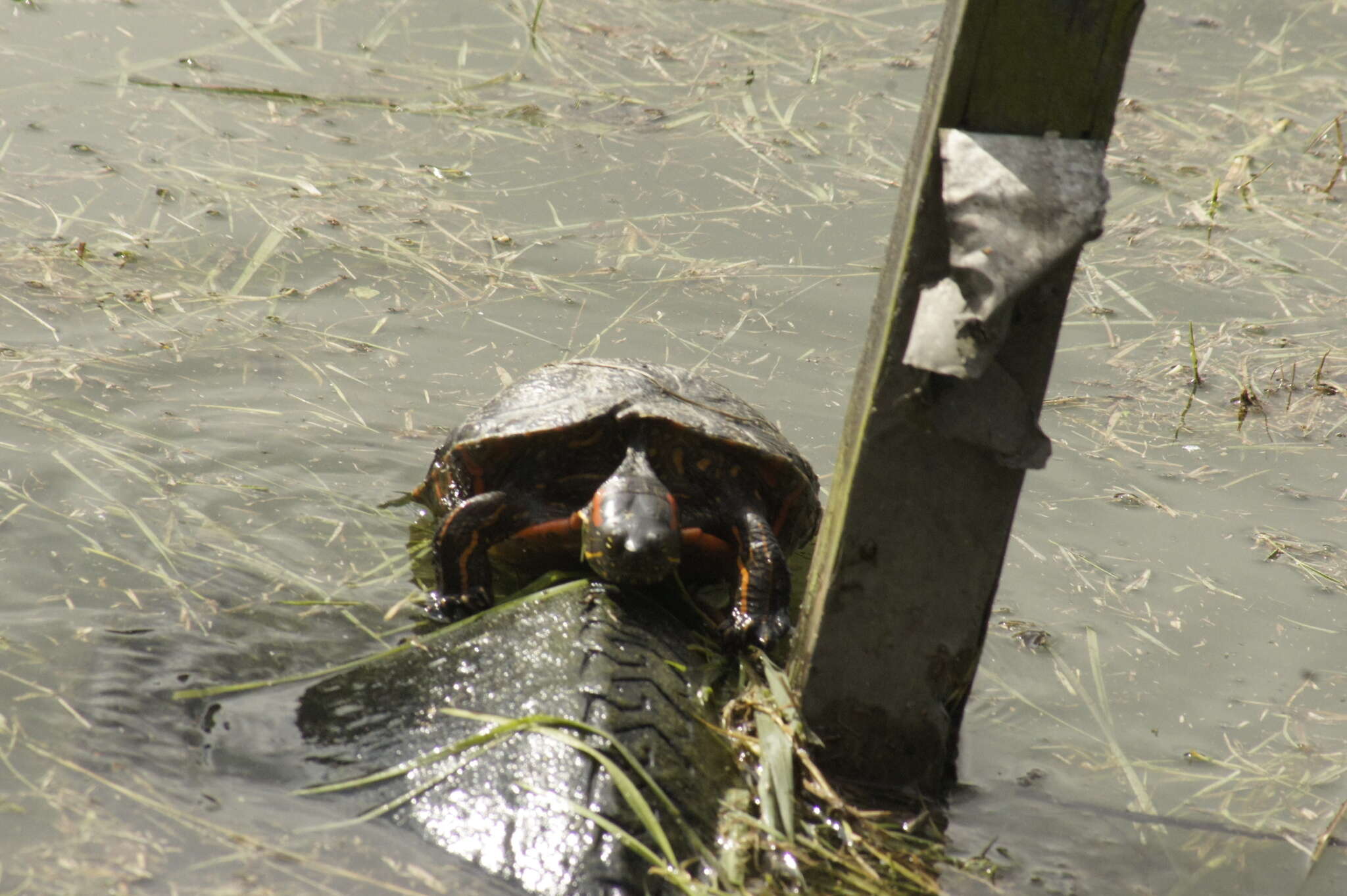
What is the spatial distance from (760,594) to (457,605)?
2.56ft

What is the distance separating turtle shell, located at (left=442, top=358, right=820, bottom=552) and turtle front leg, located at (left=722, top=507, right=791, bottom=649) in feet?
0.84

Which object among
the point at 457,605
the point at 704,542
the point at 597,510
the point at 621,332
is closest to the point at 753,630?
the point at 704,542

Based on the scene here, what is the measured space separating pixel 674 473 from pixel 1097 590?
1355mm

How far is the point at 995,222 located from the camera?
2.03 metres

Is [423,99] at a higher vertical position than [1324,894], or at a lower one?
higher

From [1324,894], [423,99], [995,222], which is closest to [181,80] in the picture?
[423,99]

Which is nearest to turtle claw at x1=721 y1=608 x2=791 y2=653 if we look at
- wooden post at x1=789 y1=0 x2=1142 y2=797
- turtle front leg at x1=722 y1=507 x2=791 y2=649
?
turtle front leg at x1=722 y1=507 x2=791 y2=649

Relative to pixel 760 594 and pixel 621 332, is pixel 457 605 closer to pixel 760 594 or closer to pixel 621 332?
pixel 760 594

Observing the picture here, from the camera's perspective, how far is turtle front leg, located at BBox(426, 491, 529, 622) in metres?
3.30

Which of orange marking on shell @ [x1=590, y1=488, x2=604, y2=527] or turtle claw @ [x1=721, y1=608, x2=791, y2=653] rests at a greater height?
orange marking on shell @ [x1=590, y1=488, x2=604, y2=527]

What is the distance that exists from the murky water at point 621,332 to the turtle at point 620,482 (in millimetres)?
270

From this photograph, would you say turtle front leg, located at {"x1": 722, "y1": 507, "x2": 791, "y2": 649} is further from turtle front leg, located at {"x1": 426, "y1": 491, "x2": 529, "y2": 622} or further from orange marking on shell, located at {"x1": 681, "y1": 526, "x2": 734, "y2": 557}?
turtle front leg, located at {"x1": 426, "y1": 491, "x2": 529, "y2": 622}

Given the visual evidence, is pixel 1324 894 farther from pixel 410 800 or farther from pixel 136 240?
pixel 136 240

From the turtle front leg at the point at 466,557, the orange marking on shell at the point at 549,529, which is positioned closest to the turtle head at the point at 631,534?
the orange marking on shell at the point at 549,529
